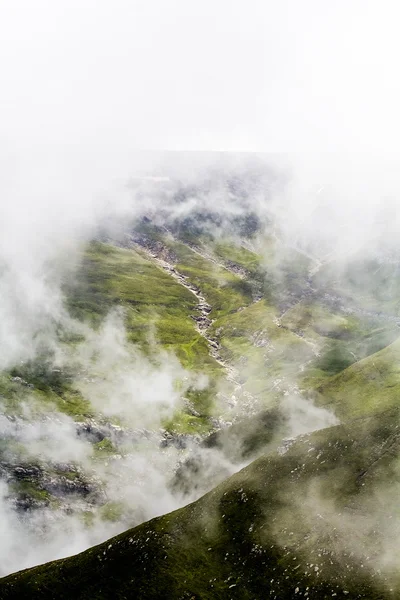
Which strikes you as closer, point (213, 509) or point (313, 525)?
point (313, 525)

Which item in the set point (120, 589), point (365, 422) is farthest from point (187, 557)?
point (365, 422)

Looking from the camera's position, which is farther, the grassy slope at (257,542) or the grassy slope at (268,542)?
the grassy slope at (257,542)

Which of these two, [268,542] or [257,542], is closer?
[268,542]

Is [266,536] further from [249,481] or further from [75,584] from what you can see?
[75,584]

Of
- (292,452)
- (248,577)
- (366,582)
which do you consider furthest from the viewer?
(292,452)

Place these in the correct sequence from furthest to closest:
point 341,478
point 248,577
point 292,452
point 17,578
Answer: point 17,578, point 292,452, point 341,478, point 248,577

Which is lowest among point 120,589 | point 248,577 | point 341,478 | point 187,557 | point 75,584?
point 75,584

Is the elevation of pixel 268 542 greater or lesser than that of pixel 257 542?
greater

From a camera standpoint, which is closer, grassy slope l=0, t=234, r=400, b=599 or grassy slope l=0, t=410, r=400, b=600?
grassy slope l=0, t=410, r=400, b=600
